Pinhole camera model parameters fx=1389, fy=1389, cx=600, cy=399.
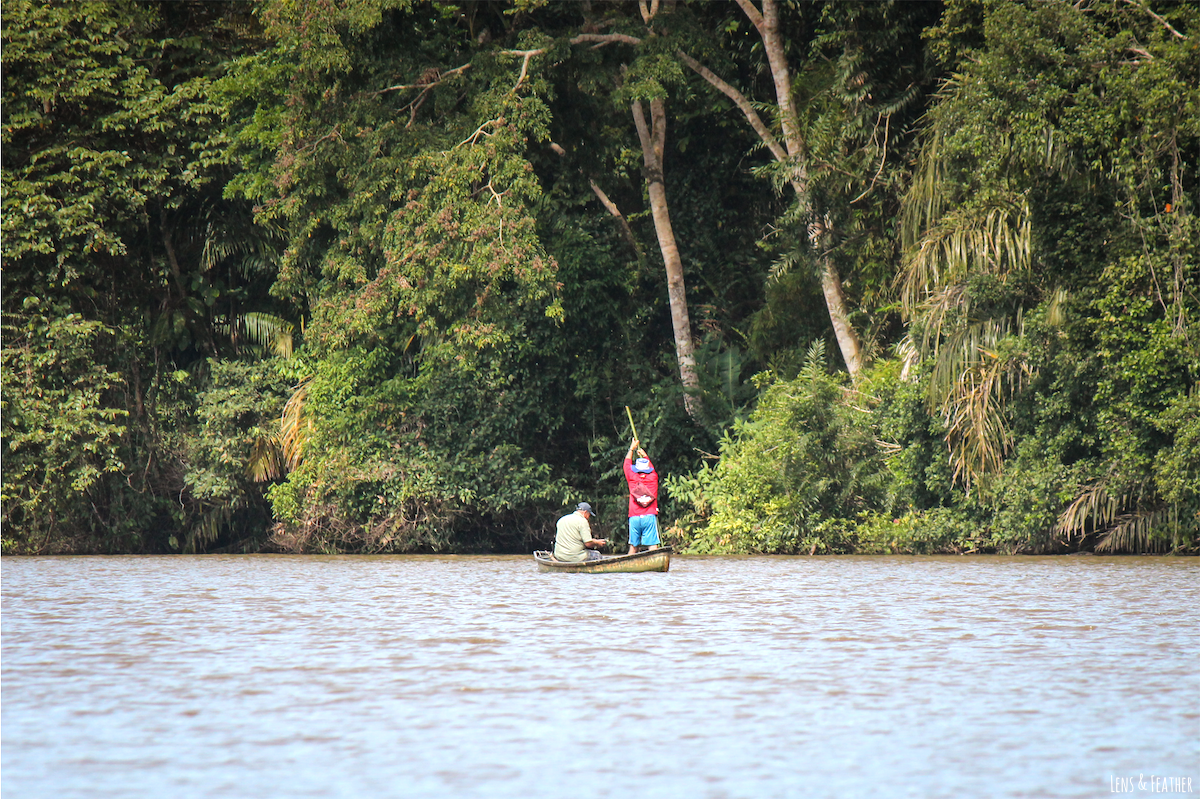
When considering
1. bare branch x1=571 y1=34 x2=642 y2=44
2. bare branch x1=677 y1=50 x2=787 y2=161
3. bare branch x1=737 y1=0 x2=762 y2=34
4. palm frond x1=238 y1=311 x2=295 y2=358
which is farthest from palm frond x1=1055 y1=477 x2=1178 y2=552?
A: palm frond x1=238 y1=311 x2=295 y2=358

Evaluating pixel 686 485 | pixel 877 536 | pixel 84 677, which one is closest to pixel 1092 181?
pixel 877 536

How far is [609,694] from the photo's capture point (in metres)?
8.38

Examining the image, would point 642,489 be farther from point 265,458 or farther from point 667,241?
point 265,458

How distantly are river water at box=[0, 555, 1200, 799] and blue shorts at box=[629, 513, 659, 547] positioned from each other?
5.24 m

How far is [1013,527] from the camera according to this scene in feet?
72.1

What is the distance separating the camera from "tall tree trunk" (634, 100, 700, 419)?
28891mm

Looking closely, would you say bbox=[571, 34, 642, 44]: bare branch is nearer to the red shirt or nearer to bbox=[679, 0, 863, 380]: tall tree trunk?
bbox=[679, 0, 863, 380]: tall tree trunk

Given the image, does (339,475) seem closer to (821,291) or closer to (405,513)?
(405,513)

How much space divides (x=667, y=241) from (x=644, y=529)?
9.34 m

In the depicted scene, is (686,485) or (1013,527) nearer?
(1013,527)

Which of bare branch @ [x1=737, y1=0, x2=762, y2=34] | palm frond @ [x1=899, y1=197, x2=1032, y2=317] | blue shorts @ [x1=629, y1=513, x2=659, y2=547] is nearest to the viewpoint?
blue shorts @ [x1=629, y1=513, x2=659, y2=547]

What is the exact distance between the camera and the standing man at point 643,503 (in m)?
21.0

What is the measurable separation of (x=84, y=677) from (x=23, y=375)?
21749 mm

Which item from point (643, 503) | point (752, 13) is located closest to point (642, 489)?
point (643, 503)
